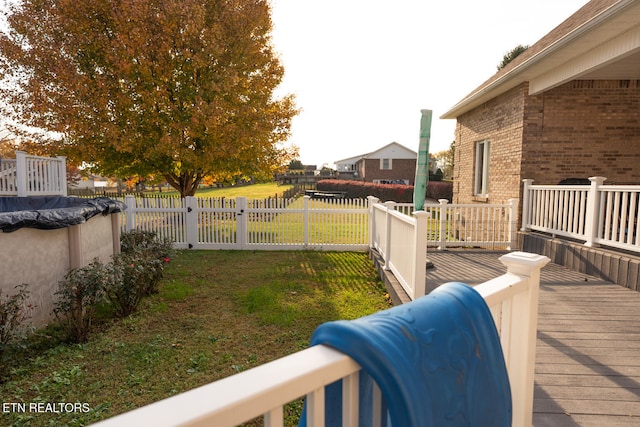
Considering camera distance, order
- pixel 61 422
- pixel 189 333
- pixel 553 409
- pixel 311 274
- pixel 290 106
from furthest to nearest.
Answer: pixel 290 106 → pixel 311 274 → pixel 189 333 → pixel 61 422 → pixel 553 409

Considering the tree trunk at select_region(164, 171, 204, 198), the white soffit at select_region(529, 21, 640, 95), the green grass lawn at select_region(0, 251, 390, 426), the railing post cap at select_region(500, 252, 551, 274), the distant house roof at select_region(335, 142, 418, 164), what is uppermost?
the distant house roof at select_region(335, 142, 418, 164)

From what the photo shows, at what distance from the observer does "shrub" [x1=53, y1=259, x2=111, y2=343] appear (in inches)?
179

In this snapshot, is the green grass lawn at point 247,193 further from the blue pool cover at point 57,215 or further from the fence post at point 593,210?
the fence post at point 593,210

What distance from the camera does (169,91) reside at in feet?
42.7

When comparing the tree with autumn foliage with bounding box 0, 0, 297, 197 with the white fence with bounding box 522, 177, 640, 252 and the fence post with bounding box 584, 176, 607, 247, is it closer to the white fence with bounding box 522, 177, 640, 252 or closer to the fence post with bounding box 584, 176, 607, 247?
the white fence with bounding box 522, 177, 640, 252

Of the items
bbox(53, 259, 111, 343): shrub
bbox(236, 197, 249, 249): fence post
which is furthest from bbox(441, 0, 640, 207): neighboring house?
bbox(53, 259, 111, 343): shrub

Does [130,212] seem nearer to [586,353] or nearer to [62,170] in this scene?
[62,170]

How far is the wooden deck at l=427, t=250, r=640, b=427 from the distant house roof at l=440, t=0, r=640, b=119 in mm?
3680

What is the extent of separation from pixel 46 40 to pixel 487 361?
15.4 m

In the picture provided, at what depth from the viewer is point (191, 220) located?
10.6 metres

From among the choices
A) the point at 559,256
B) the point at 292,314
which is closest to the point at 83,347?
the point at 292,314

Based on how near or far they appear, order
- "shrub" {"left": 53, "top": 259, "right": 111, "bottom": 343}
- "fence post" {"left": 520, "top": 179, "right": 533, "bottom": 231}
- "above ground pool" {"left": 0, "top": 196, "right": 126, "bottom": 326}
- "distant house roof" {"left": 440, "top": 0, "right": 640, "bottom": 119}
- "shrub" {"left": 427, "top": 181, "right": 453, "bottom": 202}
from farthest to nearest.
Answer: "shrub" {"left": 427, "top": 181, "right": 453, "bottom": 202} < "fence post" {"left": 520, "top": 179, "right": 533, "bottom": 231} < "distant house roof" {"left": 440, "top": 0, "right": 640, "bottom": 119} < "shrub" {"left": 53, "top": 259, "right": 111, "bottom": 343} < "above ground pool" {"left": 0, "top": 196, "right": 126, "bottom": 326}

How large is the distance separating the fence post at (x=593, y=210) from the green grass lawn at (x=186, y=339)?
3604mm

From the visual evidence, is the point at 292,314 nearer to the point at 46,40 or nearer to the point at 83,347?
the point at 83,347
